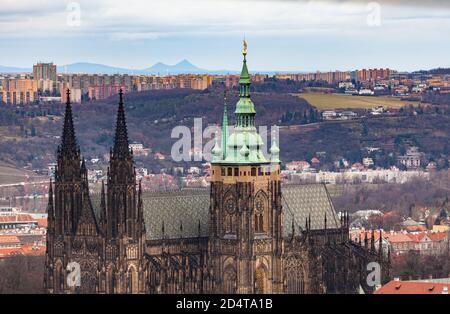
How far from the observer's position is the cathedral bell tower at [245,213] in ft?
220

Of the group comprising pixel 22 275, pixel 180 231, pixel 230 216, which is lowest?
pixel 22 275

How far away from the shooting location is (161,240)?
6756 cm

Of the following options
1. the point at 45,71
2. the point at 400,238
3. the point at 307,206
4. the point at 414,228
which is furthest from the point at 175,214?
the point at 45,71

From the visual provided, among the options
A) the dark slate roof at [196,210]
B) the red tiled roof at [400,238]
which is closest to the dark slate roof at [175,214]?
the dark slate roof at [196,210]

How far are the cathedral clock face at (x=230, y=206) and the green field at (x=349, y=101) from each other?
113485 millimetres

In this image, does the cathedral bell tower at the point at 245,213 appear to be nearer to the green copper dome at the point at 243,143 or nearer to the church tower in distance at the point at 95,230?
the green copper dome at the point at 243,143

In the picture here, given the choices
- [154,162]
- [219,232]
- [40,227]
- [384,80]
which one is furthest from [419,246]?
[384,80]

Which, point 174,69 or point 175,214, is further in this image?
point 174,69

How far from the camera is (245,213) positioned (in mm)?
66938

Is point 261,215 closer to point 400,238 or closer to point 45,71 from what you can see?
point 400,238

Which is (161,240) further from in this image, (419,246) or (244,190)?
(419,246)

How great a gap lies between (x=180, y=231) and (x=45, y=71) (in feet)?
358

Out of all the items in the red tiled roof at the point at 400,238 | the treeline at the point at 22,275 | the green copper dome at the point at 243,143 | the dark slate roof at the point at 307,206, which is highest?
→ the green copper dome at the point at 243,143

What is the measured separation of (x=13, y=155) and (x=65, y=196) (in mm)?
93883
